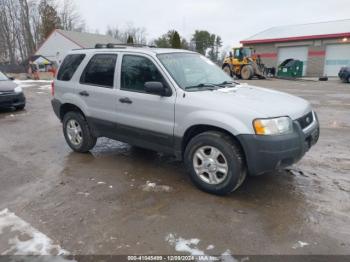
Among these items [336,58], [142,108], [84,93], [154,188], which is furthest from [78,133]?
[336,58]

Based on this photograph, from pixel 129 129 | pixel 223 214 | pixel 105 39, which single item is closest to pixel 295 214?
pixel 223 214

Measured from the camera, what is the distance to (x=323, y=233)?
128 inches

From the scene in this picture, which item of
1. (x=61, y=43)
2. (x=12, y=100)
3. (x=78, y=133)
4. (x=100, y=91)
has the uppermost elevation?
(x=61, y=43)

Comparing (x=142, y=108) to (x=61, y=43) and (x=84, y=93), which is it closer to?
(x=84, y=93)

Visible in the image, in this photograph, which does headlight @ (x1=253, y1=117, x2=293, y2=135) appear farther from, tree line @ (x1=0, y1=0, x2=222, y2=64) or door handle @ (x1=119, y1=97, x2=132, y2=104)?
tree line @ (x1=0, y1=0, x2=222, y2=64)

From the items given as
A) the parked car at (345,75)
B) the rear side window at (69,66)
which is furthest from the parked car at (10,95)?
the parked car at (345,75)

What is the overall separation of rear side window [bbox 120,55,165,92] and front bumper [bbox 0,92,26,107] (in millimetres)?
7007

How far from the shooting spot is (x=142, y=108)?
4555 millimetres

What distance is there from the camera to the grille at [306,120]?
401 centimetres

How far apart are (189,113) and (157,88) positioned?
0.55 metres

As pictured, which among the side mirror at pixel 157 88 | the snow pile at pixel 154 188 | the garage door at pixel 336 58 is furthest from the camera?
the garage door at pixel 336 58

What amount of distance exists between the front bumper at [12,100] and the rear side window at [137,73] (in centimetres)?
701

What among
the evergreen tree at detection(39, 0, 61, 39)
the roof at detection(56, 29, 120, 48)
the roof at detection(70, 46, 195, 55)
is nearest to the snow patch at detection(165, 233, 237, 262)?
the roof at detection(70, 46, 195, 55)

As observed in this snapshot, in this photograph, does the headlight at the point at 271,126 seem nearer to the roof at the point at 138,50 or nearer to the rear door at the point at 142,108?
the rear door at the point at 142,108
